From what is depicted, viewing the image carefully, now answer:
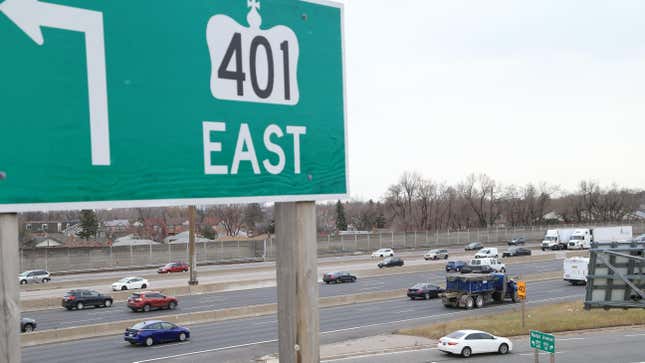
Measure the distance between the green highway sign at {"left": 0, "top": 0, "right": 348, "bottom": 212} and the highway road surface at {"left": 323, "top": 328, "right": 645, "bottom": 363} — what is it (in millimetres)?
22234

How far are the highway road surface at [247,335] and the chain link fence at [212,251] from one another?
18523mm

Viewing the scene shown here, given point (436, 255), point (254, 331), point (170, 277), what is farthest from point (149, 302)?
point (436, 255)

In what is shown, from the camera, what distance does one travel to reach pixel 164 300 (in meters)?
38.1

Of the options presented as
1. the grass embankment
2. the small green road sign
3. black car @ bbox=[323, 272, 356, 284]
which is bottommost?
the grass embankment

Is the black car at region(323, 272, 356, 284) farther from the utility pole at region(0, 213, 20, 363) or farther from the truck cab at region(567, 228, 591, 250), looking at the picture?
the utility pole at region(0, 213, 20, 363)

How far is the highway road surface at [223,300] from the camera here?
3475 cm

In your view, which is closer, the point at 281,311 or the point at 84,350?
the point at 281,311

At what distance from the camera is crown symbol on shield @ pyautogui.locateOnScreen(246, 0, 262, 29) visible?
3.13 metres

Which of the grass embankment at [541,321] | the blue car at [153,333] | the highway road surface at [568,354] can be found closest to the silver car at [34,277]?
the blue car at [153,333]

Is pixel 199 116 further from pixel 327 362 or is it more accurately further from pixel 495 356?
pixel 495 356

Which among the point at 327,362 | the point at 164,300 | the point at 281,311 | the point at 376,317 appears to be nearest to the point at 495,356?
the point at 327,362

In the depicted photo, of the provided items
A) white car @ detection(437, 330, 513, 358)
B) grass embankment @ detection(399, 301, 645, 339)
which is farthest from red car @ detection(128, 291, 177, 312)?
white car @ detection(437, 330, 513, 358)

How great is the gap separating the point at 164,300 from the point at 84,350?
10.9 meters

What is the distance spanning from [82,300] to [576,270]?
34927 millimetres
